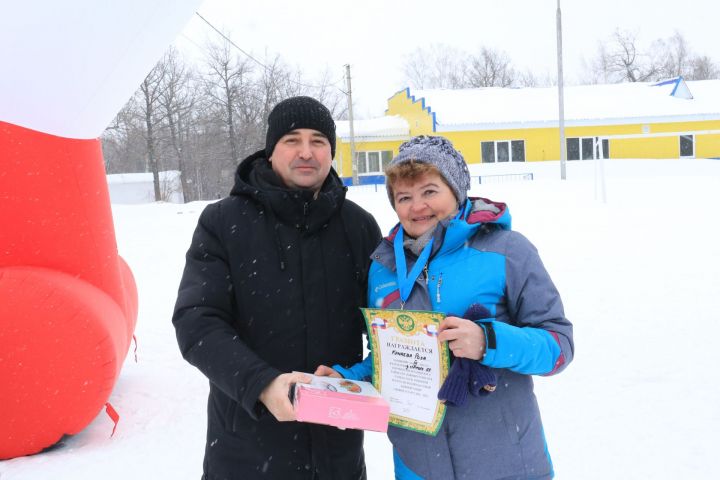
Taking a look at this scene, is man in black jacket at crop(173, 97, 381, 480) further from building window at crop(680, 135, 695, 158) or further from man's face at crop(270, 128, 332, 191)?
building window at crop(680, 135, 695, 158)

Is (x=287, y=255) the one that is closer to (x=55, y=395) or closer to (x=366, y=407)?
(x=366, y=407)

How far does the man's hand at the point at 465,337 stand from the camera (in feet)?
5.47

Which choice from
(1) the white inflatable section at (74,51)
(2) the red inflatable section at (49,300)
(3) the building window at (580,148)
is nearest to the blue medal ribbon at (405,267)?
(1) the white inflatable section at (74,51)

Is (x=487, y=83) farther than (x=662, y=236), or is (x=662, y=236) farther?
(x=487, y=83)

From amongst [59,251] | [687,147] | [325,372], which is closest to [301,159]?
[325,372]

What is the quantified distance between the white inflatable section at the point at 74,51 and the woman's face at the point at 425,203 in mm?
1575

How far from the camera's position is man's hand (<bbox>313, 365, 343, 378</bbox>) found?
6.19 ft

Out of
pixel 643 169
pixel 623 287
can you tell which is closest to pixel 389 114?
pixel 643 169

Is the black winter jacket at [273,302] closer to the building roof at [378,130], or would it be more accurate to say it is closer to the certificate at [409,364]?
the certificate at [409,364]

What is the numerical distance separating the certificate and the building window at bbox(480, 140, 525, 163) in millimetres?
27874

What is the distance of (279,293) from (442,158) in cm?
69

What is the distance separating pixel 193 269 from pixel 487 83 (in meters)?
54.6

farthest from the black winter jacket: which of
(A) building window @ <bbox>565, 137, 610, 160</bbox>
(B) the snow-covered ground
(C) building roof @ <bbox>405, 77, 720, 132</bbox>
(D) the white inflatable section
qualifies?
(A) building window @ <bbox>565, 137, 610, 160</bbox>

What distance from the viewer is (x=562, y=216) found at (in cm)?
1180
